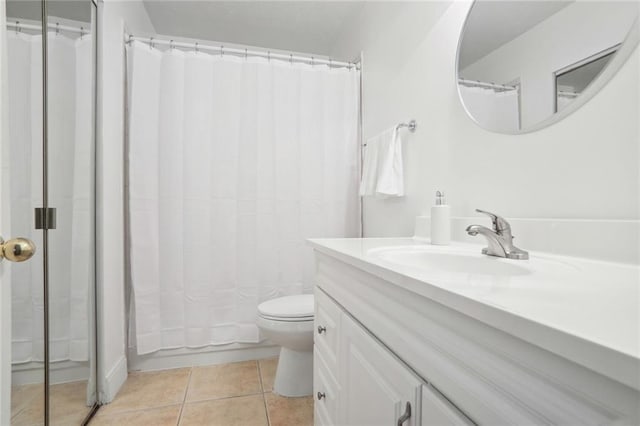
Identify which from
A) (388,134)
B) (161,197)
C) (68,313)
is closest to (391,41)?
(388,134)

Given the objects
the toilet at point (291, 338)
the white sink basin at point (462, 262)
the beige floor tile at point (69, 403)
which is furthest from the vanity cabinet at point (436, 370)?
the beige floor tile at point (69, 403)

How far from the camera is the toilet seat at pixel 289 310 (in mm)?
1540

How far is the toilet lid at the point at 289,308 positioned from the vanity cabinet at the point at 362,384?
1.12 feet

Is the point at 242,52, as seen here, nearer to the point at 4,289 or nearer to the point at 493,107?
the point at 493,107

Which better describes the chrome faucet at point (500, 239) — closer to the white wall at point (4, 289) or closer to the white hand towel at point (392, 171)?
the white hand towel at point (392, 171)

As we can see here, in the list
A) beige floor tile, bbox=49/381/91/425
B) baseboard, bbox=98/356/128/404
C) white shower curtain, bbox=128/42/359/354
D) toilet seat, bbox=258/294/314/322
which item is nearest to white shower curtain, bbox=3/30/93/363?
beige floor tile, bbox=49/381/91/425

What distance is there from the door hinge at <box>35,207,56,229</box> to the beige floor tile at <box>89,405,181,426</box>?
961mm

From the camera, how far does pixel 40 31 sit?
95cm

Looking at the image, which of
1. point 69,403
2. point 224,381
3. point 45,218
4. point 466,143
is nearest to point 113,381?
point 69,403

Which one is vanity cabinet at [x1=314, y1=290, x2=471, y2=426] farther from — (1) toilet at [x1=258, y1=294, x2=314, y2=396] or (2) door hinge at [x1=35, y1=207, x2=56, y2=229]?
(2) door hinge at [x1=35, y1=207, x2=56, y2=229]

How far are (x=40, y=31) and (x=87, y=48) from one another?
52 cm

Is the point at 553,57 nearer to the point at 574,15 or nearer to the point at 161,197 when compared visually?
the point at 574,15

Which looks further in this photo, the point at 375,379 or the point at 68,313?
the point at 68,313

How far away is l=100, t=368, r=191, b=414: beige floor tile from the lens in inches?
61.4
